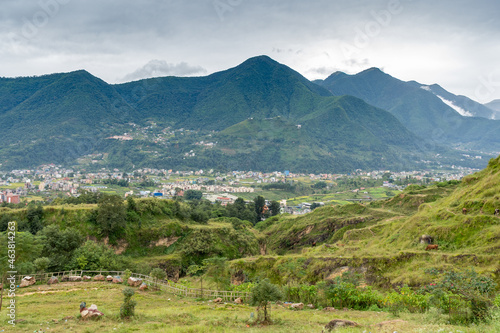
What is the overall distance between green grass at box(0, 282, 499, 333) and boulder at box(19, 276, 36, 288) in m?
2.14

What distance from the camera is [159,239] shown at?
41188 mm

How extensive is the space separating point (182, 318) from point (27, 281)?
14.2 meters

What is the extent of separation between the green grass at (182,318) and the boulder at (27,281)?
7.02 ft

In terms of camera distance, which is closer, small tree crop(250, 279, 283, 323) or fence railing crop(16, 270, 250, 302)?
small tree crop(250, 279, 283, 323)

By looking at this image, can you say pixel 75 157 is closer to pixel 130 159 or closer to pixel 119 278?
pixel 130 159

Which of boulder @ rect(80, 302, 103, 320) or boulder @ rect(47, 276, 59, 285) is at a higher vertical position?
boulder @ rect(80, 302, 103, 320)

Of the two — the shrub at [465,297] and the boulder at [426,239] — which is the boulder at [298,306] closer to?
the shrub at [465,297]

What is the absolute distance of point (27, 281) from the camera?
22109 mm

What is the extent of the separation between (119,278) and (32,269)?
6.47 m

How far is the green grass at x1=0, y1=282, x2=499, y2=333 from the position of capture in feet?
39.6

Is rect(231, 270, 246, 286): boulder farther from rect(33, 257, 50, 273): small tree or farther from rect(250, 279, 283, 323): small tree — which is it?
rect(33, 257, 50, 273): small tree

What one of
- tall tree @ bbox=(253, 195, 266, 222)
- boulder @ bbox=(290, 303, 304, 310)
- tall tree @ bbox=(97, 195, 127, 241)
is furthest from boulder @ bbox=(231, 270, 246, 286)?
tall tree @ bbox=(253, 195, 266, 222)

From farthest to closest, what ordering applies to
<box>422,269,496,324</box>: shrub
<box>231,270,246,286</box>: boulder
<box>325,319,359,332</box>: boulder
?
1. <box>231,270,246,286</box>: boulder
2. <box>325,319,359,332</box>: boulder
3. <box>422,269,496,324</box>: shrub

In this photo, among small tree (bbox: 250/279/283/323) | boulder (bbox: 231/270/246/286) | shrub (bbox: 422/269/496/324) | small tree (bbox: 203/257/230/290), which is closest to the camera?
shrub (bbox: 422/269/496/324)
